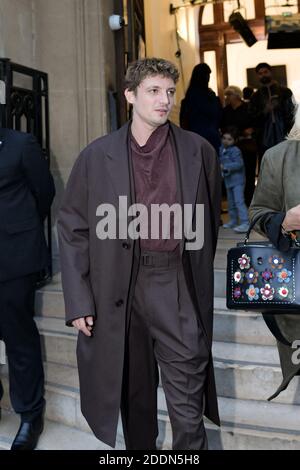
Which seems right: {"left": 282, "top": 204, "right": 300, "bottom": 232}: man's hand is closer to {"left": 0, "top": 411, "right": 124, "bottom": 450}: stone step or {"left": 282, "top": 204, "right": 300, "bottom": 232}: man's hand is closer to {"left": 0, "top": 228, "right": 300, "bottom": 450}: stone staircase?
{"left": 0, "top": 228, "right": 300, "bottom": 450}: stone staircase

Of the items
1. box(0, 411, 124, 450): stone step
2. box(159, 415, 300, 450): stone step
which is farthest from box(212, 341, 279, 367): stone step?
box(0, 411, 124, 450): stone step

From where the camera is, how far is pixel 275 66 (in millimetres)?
14211

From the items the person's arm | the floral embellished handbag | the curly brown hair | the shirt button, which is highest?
the curly brown hair

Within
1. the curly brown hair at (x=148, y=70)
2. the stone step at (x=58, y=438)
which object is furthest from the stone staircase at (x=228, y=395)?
the curly brown hair at (x=148, y=70)

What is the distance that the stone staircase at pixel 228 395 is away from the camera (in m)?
3.31

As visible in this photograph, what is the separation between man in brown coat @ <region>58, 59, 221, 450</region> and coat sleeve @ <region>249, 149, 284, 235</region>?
0.66 ft

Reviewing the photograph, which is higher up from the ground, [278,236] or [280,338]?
[278,236]

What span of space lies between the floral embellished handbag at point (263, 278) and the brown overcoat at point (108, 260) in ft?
0.58

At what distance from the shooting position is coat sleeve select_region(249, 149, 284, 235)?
2.62 m

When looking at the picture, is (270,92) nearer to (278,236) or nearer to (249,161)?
(249,161)

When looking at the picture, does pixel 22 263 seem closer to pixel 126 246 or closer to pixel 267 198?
pixel 126 246
